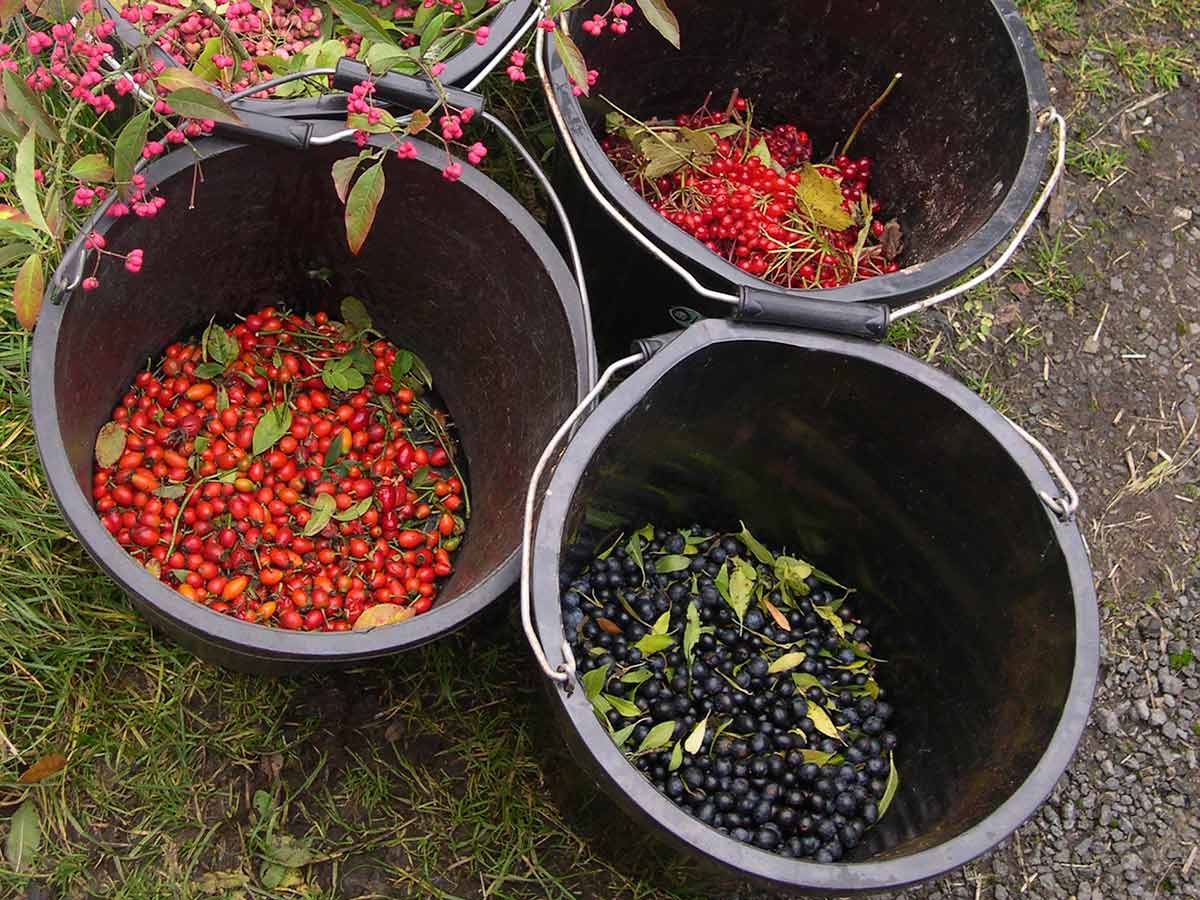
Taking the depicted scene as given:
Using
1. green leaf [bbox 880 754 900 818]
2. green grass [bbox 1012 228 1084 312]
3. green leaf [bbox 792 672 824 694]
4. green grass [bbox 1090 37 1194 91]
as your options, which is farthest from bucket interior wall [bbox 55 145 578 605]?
green grass [bbox 1090 37 1194 91]

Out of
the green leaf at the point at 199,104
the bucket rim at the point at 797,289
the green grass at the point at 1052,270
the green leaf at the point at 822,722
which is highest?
the green leaf at the point at 199,104

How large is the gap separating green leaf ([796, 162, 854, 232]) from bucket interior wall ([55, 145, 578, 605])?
675mm

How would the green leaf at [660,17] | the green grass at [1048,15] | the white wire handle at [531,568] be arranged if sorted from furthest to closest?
1. the green grass at [1048,15]
2. the green leaf at [660,17]
3. the white wire handle at [531,568]

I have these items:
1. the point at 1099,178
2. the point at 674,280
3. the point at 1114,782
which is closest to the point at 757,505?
the point at 674,280

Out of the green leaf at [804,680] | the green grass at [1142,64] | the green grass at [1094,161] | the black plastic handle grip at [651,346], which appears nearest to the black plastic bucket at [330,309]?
the black plastic handle grip at [651,346]

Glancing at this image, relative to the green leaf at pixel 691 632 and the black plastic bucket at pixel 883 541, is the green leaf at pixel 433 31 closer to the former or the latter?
the black plastic bucket at pixel 883 541

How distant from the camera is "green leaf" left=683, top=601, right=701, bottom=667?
1822 millimetres

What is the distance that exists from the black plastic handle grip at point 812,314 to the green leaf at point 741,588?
0.50 m

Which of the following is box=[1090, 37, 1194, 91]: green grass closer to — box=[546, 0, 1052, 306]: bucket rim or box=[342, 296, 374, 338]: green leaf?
box=[546, 0, 1052, 306]: bucket rim

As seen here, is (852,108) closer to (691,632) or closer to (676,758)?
(691,632)

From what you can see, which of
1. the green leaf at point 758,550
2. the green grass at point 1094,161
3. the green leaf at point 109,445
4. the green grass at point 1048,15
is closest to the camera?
the green leaf at point 109,445

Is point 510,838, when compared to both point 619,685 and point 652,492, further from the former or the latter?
point 652,492

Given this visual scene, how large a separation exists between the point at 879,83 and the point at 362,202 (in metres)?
1.35

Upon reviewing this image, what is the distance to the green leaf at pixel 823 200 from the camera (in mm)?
2131
